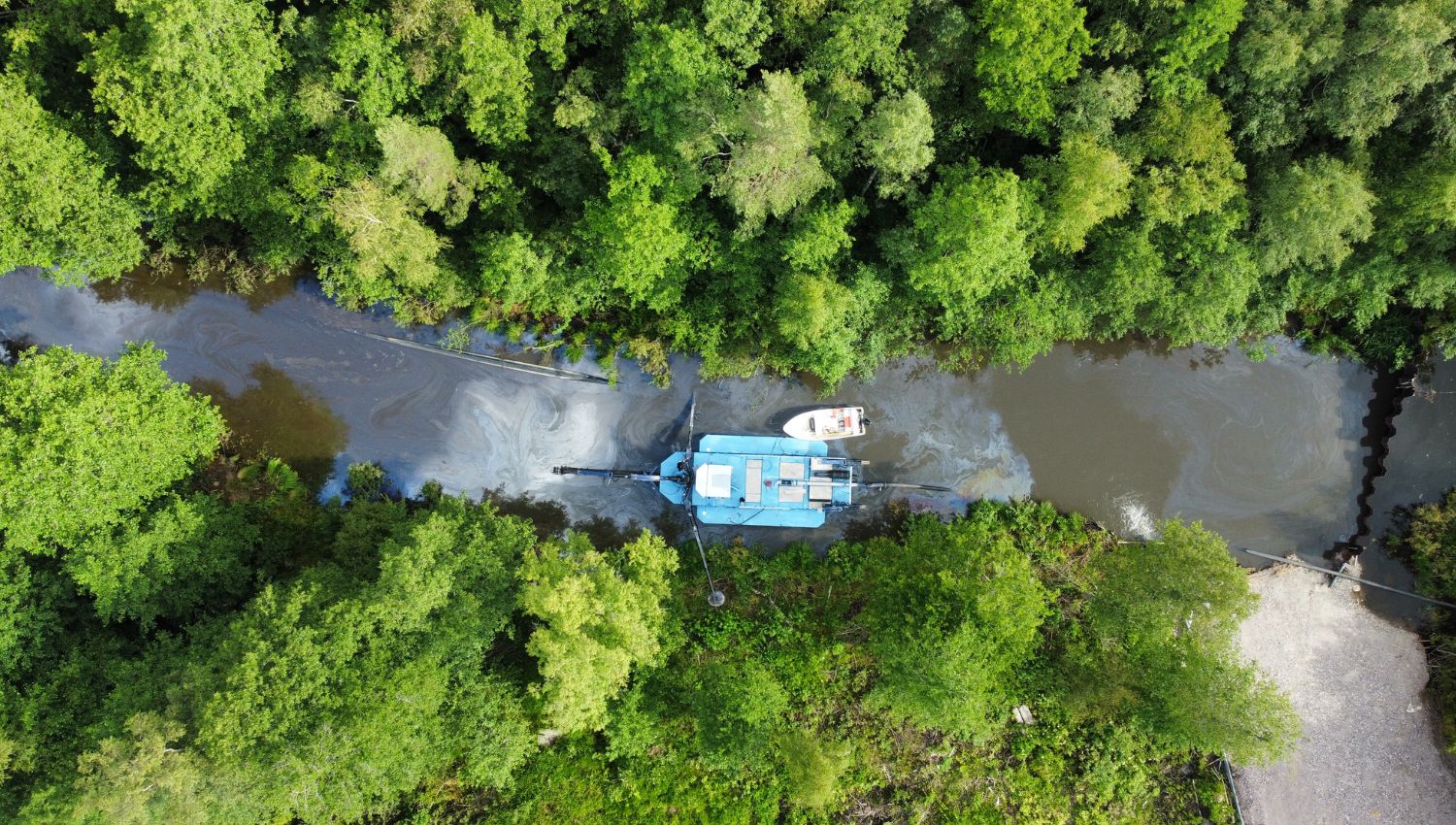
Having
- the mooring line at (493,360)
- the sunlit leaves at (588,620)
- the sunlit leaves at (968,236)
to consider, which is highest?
the sunlit leaves at (968,236)

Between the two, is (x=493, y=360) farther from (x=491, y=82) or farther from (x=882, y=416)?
(x=882, y=416)

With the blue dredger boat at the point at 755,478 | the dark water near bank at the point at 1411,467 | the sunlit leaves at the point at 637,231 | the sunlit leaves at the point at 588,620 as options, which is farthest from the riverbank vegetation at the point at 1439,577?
the sunlit leaves at the point at 637,231

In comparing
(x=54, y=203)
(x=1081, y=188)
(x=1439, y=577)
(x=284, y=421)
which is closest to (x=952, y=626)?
(x=1081, y=188)

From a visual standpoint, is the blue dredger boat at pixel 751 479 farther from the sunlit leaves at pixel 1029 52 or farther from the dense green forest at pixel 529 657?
the sunlit leaves at pixel 1029 52

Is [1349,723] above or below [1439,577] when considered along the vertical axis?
below

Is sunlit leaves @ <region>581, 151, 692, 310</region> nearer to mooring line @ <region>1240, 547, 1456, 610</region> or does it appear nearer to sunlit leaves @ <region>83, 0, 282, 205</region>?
sunlit leaves @ <region>83, 0, 282, 205</region>

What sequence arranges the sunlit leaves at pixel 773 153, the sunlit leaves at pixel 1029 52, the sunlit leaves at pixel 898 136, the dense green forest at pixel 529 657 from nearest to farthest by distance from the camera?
the sunlit leaves at pixel 773 153
the sunlit leaves at pixel 1029 52
the sunlit leaves at pixel 898 136
the dense green forest at pixel 529 657
